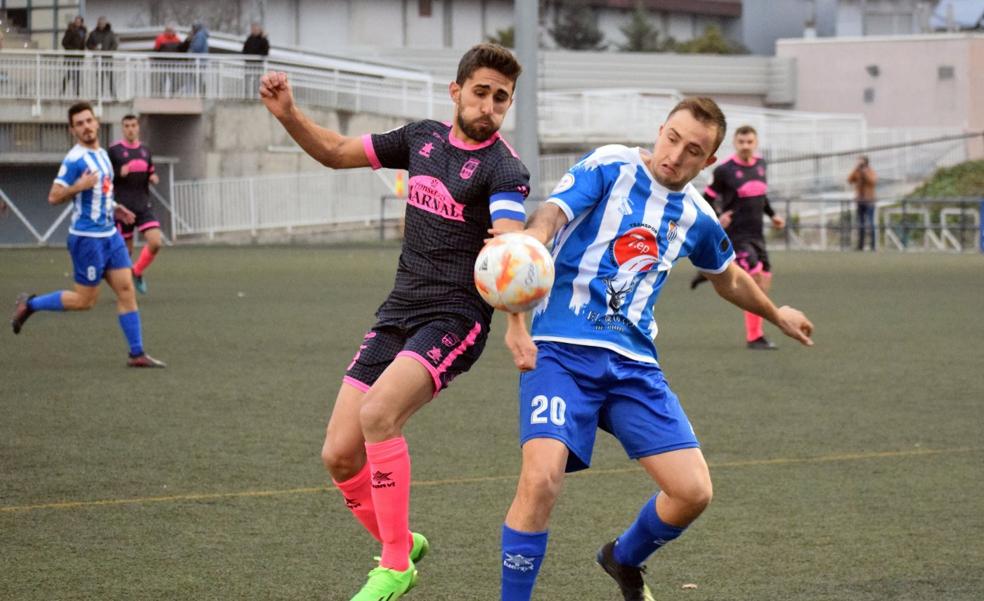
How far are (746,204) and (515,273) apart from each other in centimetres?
1045

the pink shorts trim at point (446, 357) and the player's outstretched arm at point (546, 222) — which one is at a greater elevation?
the player's outstretched arm at point (546, 222)

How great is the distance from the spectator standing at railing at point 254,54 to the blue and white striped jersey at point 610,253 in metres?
31.0

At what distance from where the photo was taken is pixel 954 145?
142ft

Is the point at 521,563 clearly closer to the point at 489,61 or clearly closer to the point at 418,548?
the point at 418,548

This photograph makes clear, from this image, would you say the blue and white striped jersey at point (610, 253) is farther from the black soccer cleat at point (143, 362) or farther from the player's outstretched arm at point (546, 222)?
the black soccer cleat at point (143, 362)

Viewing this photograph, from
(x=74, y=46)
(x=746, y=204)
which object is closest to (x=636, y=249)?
(x=746, y=204)

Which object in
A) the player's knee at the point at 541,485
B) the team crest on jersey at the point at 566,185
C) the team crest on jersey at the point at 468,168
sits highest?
the team crest on jersey at the point at 468,168

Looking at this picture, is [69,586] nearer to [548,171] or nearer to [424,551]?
[424,551]

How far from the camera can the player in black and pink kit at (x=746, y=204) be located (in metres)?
14.7

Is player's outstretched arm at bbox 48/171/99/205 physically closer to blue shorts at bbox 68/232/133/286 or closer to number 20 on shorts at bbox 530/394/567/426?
blue shorts at bbox 68/232/133/286

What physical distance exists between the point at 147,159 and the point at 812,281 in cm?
1047

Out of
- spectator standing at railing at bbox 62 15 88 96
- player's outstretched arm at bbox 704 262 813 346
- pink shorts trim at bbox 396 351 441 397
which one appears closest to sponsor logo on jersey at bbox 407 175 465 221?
pink shorts trim at bbox 396 351 441 397

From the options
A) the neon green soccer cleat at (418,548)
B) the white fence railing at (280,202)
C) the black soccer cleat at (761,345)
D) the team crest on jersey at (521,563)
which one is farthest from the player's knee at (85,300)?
the white fence railing at (280,202)

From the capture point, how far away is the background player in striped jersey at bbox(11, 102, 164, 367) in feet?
40.8
